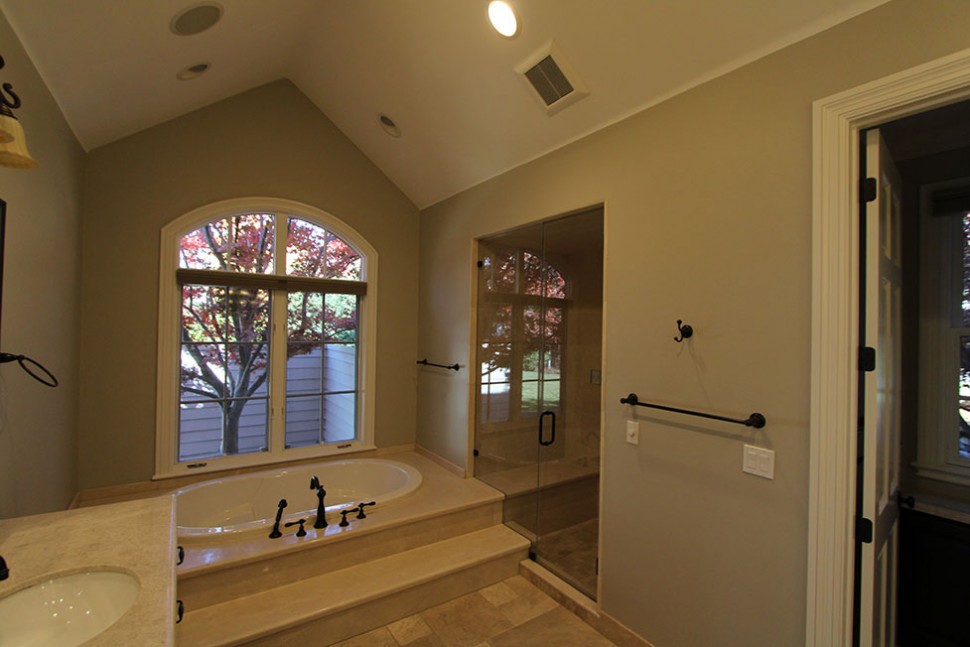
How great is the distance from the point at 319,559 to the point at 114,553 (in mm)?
1381

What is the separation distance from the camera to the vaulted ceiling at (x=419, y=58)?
5.63 ft

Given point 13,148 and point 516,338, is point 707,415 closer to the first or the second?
point 516,338

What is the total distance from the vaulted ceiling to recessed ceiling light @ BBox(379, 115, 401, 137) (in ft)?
0.15

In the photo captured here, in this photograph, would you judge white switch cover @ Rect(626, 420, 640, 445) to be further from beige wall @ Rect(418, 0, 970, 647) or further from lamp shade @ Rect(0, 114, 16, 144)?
lamp shade @ Rect(0, 114, 16, 144)

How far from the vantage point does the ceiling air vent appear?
2109 mm

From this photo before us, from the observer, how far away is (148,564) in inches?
46.2

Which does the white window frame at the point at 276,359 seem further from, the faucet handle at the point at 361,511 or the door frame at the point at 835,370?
the door frame at the point at 835,370

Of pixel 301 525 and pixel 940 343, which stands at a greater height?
pixel 940 343

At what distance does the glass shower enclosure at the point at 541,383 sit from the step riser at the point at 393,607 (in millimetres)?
369

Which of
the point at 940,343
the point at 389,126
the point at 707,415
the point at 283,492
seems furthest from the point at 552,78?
the point at 283,492

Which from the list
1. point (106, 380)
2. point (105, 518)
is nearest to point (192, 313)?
point (106, 380)

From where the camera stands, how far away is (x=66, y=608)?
110 centimetres

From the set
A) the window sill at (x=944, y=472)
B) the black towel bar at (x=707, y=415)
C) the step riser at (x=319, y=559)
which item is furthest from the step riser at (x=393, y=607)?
the window sill at (x=944, y=472)

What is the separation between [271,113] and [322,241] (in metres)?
1.05
